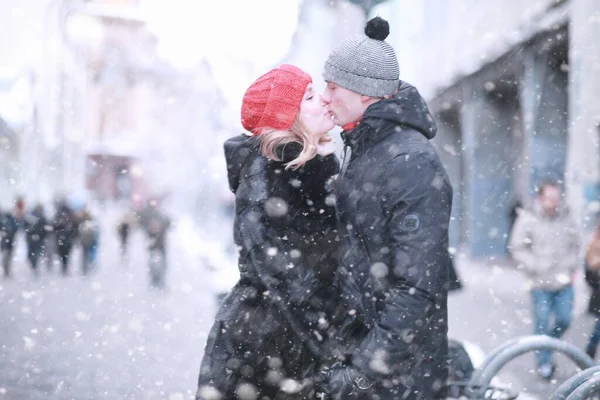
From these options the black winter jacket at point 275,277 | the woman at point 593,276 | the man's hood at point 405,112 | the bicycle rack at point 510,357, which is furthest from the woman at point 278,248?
the woman at point 593,276

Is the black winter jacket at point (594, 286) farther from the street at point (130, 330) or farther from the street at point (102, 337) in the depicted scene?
the street at point (102, 337)

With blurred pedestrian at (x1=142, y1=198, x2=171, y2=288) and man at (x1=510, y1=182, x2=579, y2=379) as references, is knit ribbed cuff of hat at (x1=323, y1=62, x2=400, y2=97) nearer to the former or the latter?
man at (x1=510, y1=182, x2=579, y2=379)

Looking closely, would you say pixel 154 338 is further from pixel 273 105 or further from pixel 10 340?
pixel 273 105

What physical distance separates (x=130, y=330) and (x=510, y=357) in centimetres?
578

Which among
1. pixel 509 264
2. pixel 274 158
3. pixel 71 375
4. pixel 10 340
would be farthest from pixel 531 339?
pixel 509 264

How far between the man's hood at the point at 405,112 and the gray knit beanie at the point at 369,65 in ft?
0.17

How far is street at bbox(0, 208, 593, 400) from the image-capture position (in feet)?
19.6

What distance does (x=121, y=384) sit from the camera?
5.93 meters

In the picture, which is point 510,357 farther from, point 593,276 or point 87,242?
point 87,242

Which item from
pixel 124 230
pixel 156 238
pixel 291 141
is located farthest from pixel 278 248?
pixel 124 230

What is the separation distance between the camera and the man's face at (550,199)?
6.95 metres

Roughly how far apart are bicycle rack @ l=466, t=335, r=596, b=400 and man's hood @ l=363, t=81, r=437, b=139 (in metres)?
1.34

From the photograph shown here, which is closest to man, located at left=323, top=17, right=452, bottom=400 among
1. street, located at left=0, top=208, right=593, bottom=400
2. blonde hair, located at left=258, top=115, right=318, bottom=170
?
blonde hair, located at left=258, top=115, right=318, bottom=170

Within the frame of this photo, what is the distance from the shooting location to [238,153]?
285 centimetres
